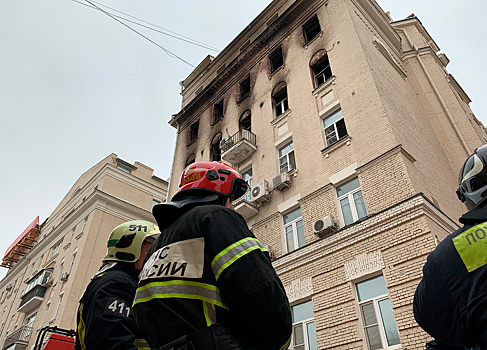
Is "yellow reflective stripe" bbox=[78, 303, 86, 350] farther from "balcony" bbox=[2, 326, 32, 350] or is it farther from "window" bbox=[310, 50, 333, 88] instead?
"balcony" bbox=[2, 326, 32, 350]

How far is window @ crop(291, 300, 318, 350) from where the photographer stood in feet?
30.8

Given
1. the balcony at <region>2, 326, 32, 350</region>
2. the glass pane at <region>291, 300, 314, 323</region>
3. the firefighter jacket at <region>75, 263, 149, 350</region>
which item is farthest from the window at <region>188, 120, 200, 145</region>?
the firefighter jacket at <region>75, 263, 149, 350</region>

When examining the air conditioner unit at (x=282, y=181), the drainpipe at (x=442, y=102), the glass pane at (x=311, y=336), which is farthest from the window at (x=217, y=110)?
the glass pane at (x=311, y=336)

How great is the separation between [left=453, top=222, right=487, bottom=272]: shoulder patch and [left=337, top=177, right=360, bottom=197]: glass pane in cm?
816

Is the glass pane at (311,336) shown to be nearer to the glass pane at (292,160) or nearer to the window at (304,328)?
the window at (304,328)

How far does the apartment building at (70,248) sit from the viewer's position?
2375 centimetres

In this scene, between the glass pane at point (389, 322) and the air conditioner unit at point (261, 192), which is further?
the air conditioner unit at point (261, 192)

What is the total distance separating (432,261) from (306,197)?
8939 millimetres

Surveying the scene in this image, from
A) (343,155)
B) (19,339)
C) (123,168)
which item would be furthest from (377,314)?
(123,168)

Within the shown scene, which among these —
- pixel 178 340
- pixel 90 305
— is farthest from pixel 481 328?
pixel 90 305

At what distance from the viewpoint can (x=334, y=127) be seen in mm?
12492

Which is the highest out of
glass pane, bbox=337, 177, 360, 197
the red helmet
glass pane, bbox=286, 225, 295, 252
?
glass pane, bbox=337, 177, 360, 197

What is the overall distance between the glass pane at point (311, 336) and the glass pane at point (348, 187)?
12.9 feet

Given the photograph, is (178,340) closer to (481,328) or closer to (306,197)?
(481,328)
